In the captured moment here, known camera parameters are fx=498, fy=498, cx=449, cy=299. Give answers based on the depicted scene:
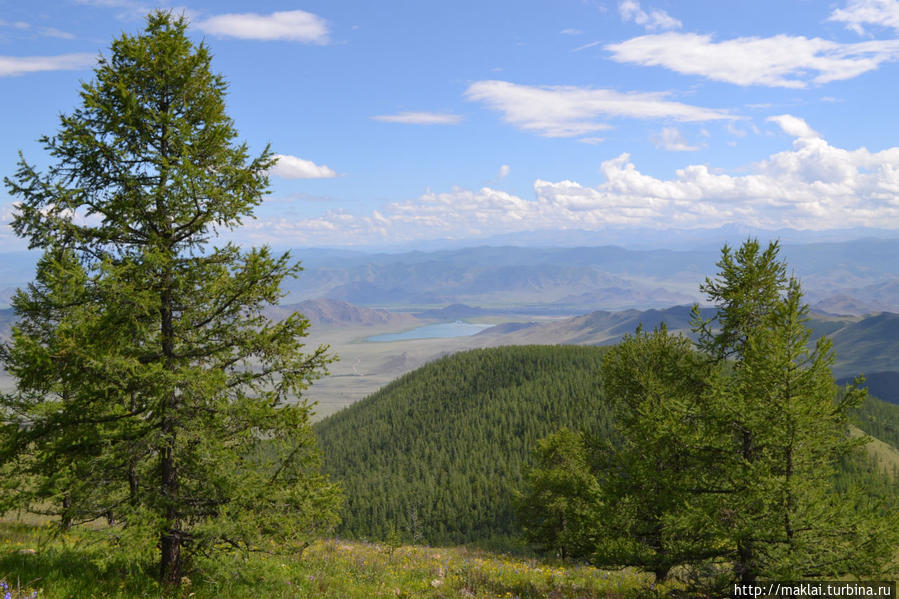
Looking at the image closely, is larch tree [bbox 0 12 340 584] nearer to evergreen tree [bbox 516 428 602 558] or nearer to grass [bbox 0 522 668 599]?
grass [bbox 0 522 668 599]

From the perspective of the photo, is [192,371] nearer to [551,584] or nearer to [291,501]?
[291,501]

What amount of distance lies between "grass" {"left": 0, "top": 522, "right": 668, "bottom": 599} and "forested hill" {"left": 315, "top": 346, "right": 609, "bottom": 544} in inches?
3442

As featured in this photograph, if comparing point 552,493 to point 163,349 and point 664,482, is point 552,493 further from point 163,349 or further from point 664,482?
point 163,349

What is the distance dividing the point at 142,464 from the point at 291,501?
124 inches

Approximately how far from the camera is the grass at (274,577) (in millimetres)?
9484

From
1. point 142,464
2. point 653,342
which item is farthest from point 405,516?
point 142,464

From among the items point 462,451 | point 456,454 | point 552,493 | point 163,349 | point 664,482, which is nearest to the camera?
point 163,349

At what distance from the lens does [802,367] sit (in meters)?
12.6

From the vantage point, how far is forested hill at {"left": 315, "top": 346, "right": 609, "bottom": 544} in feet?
377

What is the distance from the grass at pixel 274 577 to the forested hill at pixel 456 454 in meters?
87.4

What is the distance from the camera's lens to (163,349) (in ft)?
34.7

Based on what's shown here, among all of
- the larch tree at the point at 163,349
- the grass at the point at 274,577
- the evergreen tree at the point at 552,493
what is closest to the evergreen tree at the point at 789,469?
the grass at the point at 274,577

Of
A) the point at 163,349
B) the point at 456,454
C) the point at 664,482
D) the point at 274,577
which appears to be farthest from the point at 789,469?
the point at 456,454

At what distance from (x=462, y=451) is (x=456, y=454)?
211cm
